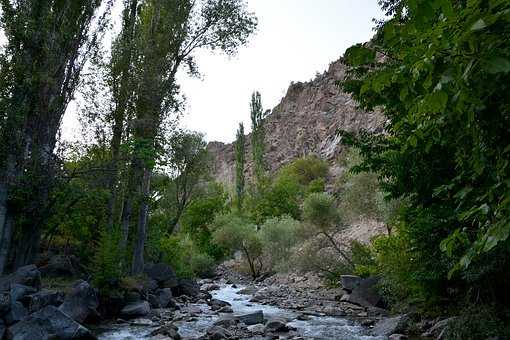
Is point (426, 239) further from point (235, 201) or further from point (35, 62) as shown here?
point (235, 201)

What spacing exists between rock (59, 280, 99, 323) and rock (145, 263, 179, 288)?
7.64 m

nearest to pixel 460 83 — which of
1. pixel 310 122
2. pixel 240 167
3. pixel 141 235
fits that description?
pixel 141 235

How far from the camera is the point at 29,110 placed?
41.2 ft

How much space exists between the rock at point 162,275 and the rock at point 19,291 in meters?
8.78

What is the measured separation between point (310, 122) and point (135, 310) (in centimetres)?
6434

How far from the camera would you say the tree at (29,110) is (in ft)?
38.8

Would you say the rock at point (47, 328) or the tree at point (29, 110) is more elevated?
the tree at point (29, 110)

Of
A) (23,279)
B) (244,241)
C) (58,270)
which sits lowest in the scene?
(244,241)

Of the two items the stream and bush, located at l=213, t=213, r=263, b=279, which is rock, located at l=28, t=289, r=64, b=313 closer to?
the stream

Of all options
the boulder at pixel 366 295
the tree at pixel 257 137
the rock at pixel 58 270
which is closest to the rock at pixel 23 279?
the rock at pixel 58 270

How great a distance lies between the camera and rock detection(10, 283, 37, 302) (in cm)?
983

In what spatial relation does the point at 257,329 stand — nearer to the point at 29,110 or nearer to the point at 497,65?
the point at 29,110

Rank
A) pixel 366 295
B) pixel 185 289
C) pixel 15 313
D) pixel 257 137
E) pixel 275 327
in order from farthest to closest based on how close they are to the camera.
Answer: pixel 257 137 < pixel 185 289 < pixel 366 295 < pixel 275 327 < pixel 15 313

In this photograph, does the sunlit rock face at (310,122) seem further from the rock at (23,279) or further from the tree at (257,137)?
the rock at (23,279)
